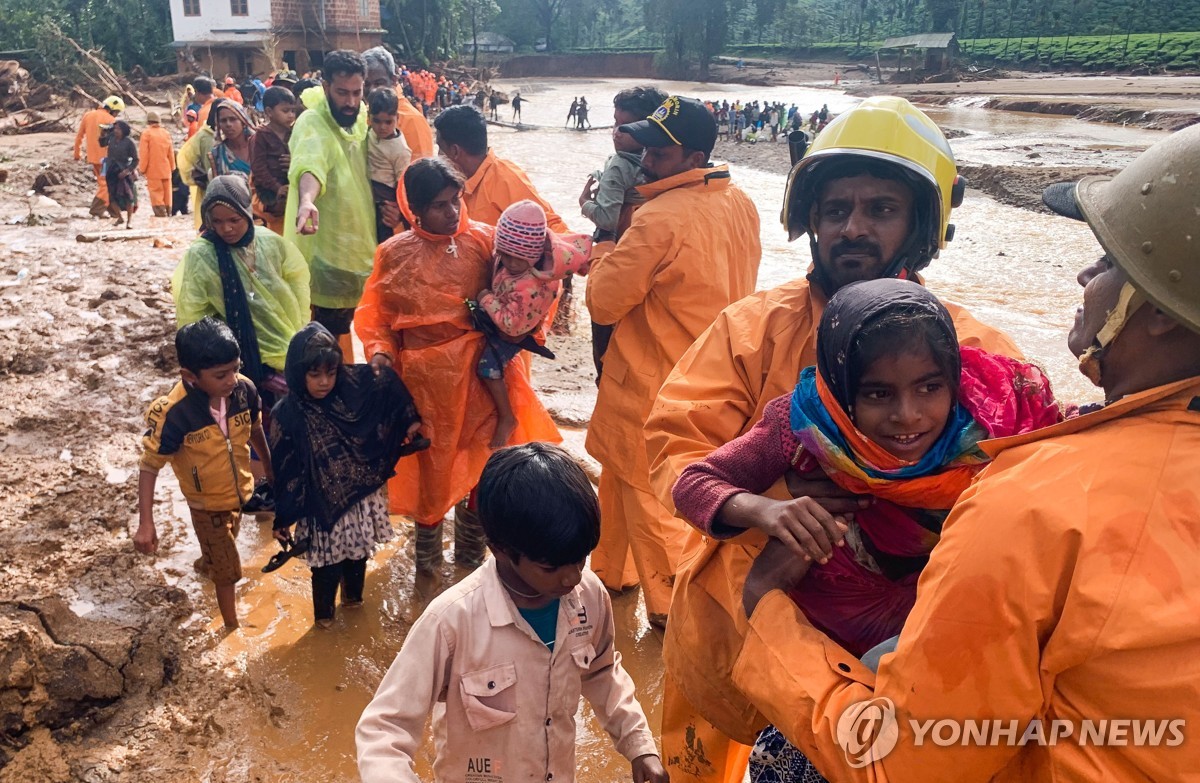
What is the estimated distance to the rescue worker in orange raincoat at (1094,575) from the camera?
997mm

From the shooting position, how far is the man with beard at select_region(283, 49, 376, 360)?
4.59 meters

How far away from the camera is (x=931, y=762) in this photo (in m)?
1.19

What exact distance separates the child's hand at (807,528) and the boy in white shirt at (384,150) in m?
4.02

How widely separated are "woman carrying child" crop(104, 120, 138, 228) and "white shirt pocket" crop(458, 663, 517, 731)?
39.4 ft

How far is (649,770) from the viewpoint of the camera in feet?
6.34

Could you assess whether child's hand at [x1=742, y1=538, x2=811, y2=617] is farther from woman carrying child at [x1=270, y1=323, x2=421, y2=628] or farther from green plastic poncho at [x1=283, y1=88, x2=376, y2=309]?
green plastic poncho at [x1=283, y1=88, x2=376, y2=309]

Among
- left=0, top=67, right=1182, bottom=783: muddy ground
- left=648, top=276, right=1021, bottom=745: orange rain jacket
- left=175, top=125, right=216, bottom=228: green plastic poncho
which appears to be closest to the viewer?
left=648, top=276, right=1021, bottom=745: orange rain jacket

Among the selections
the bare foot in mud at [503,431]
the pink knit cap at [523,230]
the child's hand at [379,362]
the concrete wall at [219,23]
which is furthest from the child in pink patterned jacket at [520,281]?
the concrete wall at [219,23]

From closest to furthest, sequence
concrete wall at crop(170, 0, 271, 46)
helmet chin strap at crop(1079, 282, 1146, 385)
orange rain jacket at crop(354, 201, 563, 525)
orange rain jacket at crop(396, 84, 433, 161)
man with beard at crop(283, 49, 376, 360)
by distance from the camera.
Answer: helmet chin strap at crop(1079, 282, 1146, 385)
orange rain jacket at crop(354, 201, 563, 525)
man with beard at crop(283, 49, 376, 360)
orange rain jacket at crop(396, 84, 433, 161)
concrete wall at crop(170, 0, 271, 46)

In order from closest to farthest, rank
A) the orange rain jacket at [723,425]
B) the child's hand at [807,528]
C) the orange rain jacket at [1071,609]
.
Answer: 1. the orange rain jacket at [1071,609]
2. the child's hand at [807,528]
3. the orange rain jacket at [723,425]

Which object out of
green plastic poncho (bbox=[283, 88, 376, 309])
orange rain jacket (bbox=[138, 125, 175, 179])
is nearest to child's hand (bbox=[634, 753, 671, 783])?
green plastic poncho (bbox=[283, 88, 376, 309])

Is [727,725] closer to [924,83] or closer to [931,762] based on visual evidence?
[931,762]

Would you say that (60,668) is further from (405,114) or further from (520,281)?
(405,114)

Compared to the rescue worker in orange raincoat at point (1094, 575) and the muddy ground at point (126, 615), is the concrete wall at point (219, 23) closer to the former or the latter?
the muddy ground at point (126, 615)
